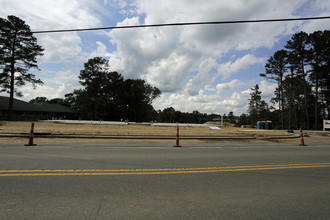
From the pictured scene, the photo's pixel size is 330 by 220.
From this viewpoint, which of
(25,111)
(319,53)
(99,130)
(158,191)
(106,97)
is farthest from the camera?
(106,97)

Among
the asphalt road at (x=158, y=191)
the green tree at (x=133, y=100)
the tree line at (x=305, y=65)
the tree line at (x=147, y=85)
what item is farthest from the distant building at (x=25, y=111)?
the tree line at (x=305, y=65)

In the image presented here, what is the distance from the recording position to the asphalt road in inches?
118

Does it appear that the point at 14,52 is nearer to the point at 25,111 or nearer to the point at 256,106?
the point at 25,111

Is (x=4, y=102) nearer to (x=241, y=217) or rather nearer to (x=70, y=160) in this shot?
(x=70, y=160)

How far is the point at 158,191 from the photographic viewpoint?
3846 mm

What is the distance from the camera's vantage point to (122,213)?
2.93 metres

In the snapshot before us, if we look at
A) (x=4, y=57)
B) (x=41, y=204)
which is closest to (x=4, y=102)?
(x=4, y=57)

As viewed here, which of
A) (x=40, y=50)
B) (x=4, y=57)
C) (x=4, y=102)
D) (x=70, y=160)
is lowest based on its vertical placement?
(x=70, y=160)

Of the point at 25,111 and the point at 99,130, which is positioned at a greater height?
the point at 25,111

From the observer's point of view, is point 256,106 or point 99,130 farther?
point 256,106

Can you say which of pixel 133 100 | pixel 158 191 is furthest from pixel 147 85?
pixel 158 191

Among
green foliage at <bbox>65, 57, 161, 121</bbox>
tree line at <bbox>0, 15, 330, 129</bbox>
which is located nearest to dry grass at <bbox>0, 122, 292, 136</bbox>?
tree line at <bbox>0, 15, 330, 129</bbox>

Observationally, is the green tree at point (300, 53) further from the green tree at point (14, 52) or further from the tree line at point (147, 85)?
the green tree at point (14, 52)

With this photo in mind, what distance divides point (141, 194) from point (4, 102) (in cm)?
5562
